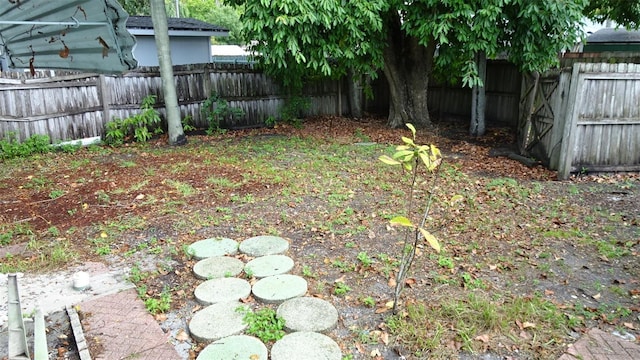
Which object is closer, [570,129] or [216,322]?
[216,322]

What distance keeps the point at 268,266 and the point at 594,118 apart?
4.89 meters

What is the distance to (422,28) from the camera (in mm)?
7465

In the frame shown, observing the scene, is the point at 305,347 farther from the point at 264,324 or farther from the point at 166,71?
the point at 166,71

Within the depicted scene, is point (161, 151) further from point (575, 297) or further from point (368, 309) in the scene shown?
point (575, 297)

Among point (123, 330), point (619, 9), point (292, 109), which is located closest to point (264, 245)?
point (123, 330)

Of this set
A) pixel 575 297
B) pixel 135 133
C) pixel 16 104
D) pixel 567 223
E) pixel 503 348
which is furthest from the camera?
pixel 135 133

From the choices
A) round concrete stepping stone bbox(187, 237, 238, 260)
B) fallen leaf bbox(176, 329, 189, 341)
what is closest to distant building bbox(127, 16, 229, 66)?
round concrete stepping stone bbox(187, 237, 238, 260)

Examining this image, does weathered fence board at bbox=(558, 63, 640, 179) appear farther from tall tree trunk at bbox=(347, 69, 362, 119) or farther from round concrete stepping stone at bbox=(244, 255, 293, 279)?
tall tree trunk at bbox=(347, 69, 362, 119)

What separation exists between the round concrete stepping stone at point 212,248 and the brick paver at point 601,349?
2614mm

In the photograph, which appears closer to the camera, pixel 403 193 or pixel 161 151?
pixel 403 193

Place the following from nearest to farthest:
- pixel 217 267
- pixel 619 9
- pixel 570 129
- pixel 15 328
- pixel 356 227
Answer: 1. pixel 15 328
2. pixel 217 267
3. pixel 356 227
4. pixel 570 129
5. pixel 619 9

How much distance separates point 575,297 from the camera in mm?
3104

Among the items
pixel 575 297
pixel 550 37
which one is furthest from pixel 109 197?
pixel 550 37

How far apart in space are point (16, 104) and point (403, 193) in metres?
6.52
